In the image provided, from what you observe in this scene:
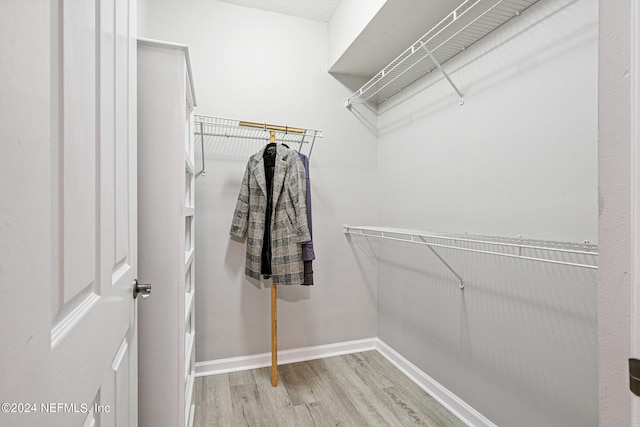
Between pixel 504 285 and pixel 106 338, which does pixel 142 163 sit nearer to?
pixel 106 338

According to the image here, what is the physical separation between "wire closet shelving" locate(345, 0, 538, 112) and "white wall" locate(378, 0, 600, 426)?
49 millimetres

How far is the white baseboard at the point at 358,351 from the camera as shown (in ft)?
5.20

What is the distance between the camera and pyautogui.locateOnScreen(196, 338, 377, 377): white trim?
2033 mm

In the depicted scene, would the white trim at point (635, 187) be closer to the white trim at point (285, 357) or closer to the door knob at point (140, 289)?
the door knob at point (140, 289)

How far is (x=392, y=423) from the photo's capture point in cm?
154

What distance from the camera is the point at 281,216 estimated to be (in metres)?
1.84

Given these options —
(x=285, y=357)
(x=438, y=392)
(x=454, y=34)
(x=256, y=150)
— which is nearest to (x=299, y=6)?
(x=256, y=150)

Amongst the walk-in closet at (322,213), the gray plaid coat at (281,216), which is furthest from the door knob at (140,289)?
the gray plaid coat at (281,216)

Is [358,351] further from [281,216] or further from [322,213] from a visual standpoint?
[281,216]

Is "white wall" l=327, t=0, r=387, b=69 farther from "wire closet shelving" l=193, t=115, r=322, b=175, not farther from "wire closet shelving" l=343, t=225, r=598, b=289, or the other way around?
"wire closet shelving" l=343, t=225, r=598, b=289

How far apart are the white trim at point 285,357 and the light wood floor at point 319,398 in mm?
48

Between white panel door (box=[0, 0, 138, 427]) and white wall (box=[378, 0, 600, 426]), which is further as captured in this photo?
white wall (box=[378, 0, 600, 426])

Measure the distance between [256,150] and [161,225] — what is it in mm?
1212

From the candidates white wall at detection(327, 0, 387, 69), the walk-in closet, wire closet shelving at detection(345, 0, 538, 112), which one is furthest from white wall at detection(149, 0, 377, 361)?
wire closet shelving at detection(345, 0, 538, 112)
